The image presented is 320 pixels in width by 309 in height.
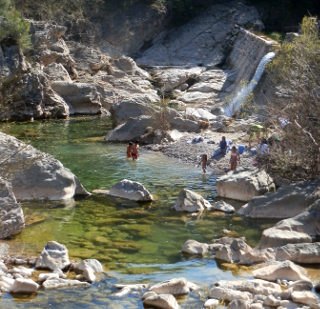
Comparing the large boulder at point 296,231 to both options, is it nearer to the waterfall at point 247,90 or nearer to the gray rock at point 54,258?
the gray rock at point 54,258

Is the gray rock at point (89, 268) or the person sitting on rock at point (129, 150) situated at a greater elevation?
the gray rock at point (89, 268)

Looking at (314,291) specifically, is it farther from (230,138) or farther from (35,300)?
(230,138)

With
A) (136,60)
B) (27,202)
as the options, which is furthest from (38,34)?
(27,202)

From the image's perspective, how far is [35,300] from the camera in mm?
11297

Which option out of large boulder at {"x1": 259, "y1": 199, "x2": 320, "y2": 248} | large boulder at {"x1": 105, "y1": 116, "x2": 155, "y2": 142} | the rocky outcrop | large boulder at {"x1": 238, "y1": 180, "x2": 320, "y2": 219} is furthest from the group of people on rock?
the rocky outcrop

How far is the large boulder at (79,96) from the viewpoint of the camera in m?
39.1

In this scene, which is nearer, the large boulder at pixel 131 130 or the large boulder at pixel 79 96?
the large boulder at pixel 131 130

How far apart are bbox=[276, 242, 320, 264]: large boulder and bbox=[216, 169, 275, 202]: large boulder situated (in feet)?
18.2

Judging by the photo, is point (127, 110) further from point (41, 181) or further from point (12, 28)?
point (41, 181)

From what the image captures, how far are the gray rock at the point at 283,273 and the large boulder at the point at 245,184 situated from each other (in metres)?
6.64

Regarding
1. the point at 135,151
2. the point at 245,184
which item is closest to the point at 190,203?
the point at 245,184

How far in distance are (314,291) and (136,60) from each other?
41.9 metres

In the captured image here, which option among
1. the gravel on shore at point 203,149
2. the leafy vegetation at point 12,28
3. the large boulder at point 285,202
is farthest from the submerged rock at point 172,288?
the leafy vegetation at point 12,28

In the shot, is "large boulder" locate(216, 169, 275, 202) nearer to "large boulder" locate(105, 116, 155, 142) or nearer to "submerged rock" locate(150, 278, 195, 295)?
"submerged rock" locate(150, 278, 195, 295)
